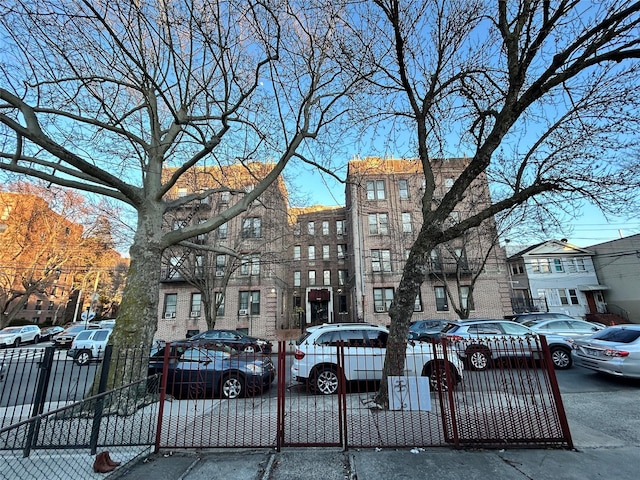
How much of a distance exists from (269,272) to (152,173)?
1776 cm

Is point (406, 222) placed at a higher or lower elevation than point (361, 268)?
higher

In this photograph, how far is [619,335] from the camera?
834 cm

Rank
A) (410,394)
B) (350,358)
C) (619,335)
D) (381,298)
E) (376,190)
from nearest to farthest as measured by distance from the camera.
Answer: (410,394)
(350,358)
(619,335)
(381,298)
(376,190)

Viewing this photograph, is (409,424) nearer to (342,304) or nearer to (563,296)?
(342,304)

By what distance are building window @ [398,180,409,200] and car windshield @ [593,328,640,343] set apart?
64.2 ft

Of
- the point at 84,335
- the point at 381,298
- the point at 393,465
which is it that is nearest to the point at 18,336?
the point at 84,335

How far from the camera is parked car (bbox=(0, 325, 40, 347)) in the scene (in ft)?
75.8

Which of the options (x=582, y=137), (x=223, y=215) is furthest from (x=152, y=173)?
(x=582, y=137)

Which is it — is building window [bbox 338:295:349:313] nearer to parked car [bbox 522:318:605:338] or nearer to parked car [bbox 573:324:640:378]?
parked car [bbox 522:318:605:338]

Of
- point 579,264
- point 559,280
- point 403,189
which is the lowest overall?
point 559,280

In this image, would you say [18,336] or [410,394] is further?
[18,336]

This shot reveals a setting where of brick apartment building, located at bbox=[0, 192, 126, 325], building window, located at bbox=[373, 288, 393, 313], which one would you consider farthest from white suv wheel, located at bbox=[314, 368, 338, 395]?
brick apartment building, located at bbox=[0, 192, 126, 325]

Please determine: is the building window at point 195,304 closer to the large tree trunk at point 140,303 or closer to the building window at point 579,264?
the large tree trunk at point 140,303

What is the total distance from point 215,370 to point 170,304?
69.3 feet
